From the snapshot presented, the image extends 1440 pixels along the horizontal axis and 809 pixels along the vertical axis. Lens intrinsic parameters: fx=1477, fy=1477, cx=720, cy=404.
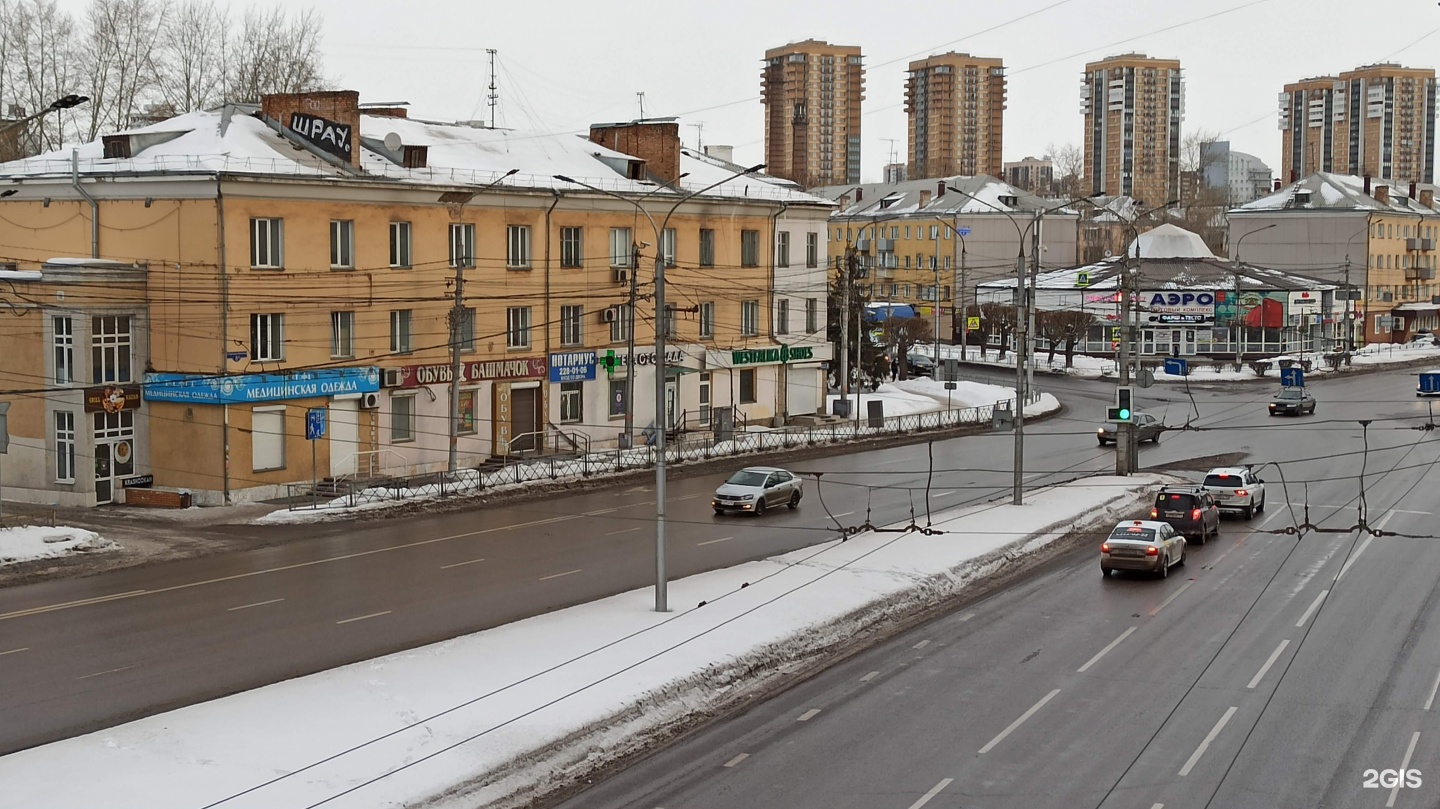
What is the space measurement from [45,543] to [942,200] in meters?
95.1

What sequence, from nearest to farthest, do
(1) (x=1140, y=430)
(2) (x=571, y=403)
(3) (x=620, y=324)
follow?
(2) (x=571, y=403) → (3) (x=620, y=324) → (1) (x=1140, y=430)

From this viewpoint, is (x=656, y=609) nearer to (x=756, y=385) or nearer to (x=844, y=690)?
(x=844, y=690)

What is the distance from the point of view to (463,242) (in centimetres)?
4791

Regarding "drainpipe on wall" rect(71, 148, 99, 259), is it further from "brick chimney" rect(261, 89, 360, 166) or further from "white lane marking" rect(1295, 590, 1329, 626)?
"white lane marking" rect(1295, 590, 1329, 626)

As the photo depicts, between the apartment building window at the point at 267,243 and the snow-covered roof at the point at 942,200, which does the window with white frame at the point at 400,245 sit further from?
the snow-covered roof at the point at 942,200

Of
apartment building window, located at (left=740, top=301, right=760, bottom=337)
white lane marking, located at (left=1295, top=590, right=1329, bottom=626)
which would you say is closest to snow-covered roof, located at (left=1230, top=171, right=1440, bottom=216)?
apartment building window, located at (left=740, top=301, right=760, bottom=337)

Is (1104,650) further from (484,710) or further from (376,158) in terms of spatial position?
(376,158)

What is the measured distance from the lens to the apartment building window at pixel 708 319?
57.7 metres

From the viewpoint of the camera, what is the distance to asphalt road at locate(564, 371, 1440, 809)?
1756 centimetres

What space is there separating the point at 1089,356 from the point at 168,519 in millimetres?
71042

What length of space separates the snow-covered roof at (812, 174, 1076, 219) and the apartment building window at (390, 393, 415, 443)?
230 ft

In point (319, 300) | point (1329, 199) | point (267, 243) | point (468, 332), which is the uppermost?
point (1329, 199)

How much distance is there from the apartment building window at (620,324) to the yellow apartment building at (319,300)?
0.15 meters

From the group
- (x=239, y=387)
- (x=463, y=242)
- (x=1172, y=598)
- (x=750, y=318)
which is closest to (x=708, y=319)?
(x=750, y=318)
